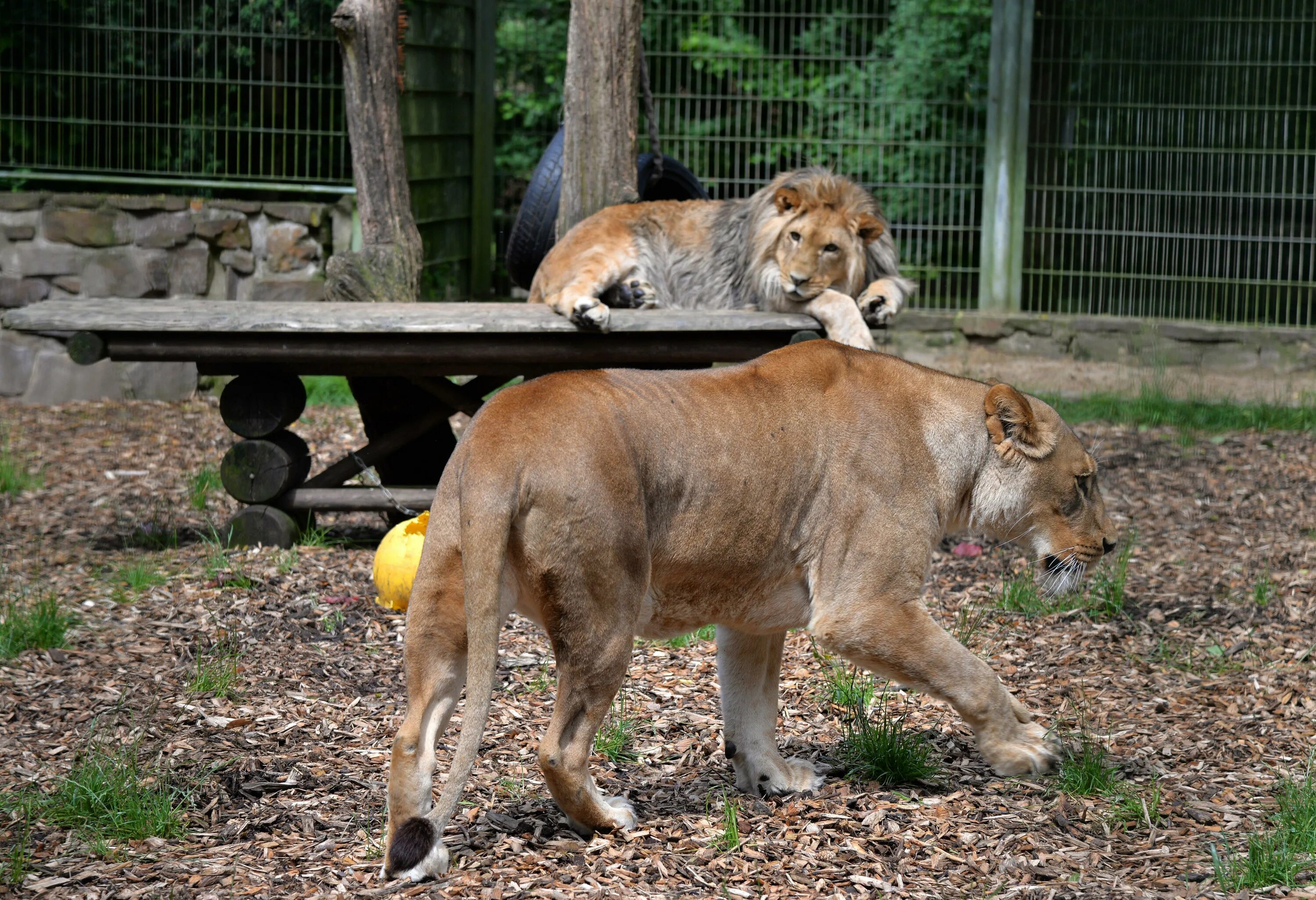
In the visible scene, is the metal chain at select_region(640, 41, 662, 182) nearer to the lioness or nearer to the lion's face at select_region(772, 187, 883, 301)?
the lion's face at select_region(772, 187, 883, 301)

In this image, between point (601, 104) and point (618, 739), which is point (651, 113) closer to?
point (601, 104)

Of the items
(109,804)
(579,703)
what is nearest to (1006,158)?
(579,703)

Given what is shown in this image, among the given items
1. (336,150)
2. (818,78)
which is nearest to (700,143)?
(818,78)

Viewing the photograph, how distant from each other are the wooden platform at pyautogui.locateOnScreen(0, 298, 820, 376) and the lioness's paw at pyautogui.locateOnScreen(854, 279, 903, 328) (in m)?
0.34

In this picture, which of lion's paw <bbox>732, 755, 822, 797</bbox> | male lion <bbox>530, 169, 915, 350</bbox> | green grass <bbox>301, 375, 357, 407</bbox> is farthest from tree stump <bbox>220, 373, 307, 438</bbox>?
green grass <bbox>301, 375, 357, 407</bbox>

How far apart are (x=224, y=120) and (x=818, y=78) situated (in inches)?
185

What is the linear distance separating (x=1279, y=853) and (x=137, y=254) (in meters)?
8.29

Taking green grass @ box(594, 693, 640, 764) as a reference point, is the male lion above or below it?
above

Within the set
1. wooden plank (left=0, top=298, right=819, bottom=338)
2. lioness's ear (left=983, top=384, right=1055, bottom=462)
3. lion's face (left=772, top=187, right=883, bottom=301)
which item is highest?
lion's face (left=772, top=187, right=883, bottom=301)

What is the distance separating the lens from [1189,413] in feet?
29.9

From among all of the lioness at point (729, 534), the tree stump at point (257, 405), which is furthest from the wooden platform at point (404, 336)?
the lioness at point (729, 534)

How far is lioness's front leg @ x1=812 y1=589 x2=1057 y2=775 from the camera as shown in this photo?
3477 millimetres

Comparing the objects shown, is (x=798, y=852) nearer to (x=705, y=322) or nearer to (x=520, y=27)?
(x=705, y=322)

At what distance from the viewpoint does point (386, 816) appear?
3488mm
